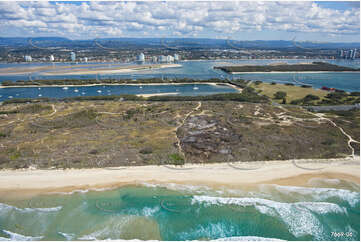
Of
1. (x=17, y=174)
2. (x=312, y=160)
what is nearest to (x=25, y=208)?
(x=17, y=174)

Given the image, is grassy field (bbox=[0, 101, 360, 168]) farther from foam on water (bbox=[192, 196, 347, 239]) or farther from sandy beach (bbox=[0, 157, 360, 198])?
foam on water (bbox=[192, 196, 347, 239])

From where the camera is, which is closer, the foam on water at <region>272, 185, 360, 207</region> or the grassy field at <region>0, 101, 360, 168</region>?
the foam on water at <region>272, 185, 360, 207</region>

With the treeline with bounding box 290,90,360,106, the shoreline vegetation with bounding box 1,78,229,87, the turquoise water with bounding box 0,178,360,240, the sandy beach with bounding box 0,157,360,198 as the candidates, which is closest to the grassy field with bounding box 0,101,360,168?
the sandy beach with bounding box 0,157,360,198

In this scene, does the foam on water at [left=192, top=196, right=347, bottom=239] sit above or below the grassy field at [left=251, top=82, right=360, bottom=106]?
below

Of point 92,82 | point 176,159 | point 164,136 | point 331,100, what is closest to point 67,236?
point 176,159

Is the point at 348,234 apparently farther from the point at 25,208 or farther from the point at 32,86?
the point at 32,86

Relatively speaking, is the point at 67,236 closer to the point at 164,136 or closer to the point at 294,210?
the point at 164,136
